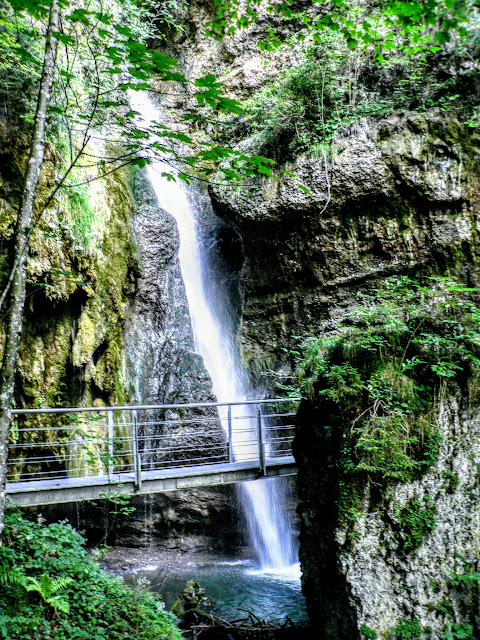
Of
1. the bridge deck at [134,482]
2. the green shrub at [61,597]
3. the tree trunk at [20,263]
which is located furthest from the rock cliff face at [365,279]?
the tree trunk at [20,263]

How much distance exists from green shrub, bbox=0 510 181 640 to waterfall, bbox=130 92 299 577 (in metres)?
3.50

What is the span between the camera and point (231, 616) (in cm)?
679

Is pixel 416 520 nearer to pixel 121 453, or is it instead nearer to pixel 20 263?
pixel 20 263

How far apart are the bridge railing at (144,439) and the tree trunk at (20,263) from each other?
2541mm

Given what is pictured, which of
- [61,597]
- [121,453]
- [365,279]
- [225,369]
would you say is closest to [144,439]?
[121,453]

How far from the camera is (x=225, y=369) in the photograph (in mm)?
11586

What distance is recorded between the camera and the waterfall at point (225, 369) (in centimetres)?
994

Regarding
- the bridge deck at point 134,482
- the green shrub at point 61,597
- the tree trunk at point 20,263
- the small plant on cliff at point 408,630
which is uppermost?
the tree trunk at point 20,263

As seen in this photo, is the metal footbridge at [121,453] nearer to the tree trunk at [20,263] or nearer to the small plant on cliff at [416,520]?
the tree trunk at [20,263]

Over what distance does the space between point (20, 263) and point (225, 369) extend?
857cm

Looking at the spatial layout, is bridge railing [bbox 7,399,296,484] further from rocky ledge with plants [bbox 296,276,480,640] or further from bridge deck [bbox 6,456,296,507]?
rocky ledge with plants [bbox 296,276,480,640]

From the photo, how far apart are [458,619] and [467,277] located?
21.3ft

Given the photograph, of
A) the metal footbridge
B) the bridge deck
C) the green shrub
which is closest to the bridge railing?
the metal footbridge

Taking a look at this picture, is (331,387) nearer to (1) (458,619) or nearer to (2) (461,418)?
(2) (461,418)
